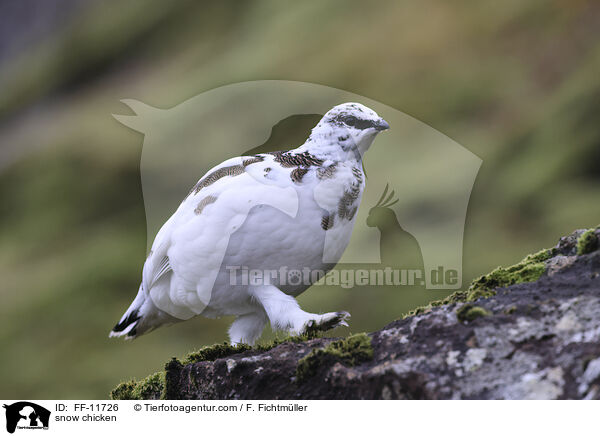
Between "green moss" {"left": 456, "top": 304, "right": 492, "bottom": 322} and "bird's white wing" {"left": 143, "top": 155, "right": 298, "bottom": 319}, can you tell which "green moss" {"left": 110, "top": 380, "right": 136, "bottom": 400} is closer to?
"bird's white wing" {"left": 143, "top": 155, "right": 298, "bottom": 319}

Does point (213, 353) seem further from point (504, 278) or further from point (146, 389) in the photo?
point (504, 278)

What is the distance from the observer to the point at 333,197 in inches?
76.7

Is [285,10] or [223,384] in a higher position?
[285,10]

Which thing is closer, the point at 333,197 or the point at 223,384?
the point at 223,384

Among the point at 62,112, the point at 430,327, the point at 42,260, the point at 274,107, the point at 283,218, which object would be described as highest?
the point at 62,112

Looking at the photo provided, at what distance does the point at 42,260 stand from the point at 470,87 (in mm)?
2838

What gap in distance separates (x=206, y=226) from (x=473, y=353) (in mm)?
943

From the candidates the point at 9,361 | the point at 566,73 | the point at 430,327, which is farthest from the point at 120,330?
the point at 566,73

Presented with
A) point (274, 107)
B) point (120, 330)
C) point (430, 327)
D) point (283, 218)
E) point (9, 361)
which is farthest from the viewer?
point (9, 361)

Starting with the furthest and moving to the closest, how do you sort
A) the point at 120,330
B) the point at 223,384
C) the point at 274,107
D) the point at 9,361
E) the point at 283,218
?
the point at 9,361 → the point at 274,107 → the point at 120,330 → the point at 283,218 → the point at 223,384

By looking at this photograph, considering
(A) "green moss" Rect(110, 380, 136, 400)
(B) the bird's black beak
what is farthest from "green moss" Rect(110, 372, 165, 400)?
(B) the bird's black beak

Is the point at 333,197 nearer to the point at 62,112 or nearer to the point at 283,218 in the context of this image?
the point at 283,218

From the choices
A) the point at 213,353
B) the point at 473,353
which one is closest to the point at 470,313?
the point at 473,353

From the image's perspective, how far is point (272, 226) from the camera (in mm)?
1908
